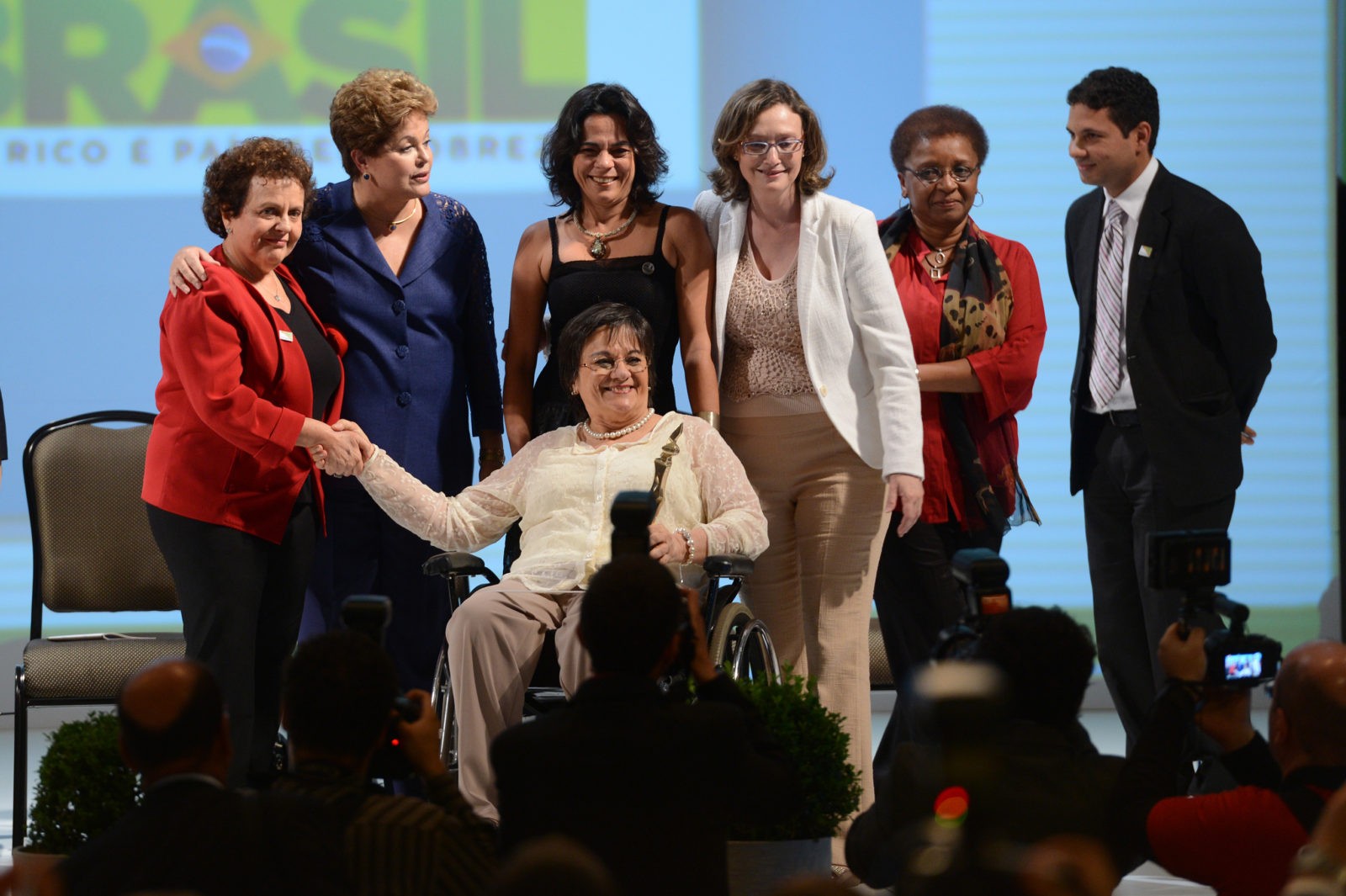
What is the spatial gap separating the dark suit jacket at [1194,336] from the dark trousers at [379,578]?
1.71 metres

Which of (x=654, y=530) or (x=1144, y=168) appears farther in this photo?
(x=1144, y=168)

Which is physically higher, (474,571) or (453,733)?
(474,571)

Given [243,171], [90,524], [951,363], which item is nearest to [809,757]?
[951,363]

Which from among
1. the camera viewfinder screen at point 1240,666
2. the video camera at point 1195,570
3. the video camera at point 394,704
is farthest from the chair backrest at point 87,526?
the camera viewfinder screen at point 1240,666

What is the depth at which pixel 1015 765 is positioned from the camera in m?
1.98

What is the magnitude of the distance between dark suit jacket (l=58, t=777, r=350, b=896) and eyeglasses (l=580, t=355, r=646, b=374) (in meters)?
1.80

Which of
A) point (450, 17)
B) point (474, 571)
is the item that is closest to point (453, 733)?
point (474, 571)

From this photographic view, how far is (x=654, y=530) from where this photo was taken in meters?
3.38

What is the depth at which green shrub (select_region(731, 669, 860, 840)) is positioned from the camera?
2.98 metres

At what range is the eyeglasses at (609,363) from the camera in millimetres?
3564

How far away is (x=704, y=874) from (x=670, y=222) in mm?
1975

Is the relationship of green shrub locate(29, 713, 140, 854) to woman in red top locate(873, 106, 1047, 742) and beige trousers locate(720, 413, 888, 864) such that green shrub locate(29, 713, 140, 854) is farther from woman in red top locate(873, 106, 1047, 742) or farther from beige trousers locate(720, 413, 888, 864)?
woman in red top locate(873, 106, 1047, 742)

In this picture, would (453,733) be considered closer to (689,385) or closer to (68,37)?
(689,385)

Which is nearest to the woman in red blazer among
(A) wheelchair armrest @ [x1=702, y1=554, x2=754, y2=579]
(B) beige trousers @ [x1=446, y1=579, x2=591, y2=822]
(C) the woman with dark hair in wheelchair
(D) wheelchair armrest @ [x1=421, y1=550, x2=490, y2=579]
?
(C) the woman with dark hair in wheelchair
